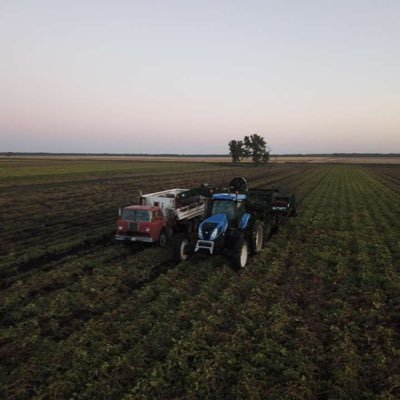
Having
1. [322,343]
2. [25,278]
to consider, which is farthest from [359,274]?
[25,278]

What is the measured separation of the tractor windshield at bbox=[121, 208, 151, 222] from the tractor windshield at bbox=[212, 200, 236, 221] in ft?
10.6

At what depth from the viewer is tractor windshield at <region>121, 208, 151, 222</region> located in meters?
15.6

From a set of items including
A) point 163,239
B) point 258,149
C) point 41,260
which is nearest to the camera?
point 41,260

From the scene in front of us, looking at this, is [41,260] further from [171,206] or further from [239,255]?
[239,255]

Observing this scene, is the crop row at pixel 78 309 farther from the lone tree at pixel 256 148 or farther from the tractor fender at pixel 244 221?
the lone tree at pixel 256 148

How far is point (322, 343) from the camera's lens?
7996 mm

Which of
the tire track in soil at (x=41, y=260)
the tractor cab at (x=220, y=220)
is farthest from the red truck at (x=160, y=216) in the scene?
the tractor cab at (x=220, y=220)

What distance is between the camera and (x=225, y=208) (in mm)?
13852

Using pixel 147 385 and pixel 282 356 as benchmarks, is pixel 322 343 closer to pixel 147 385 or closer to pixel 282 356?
pixel 282 356

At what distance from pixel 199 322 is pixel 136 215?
7945 millimetres

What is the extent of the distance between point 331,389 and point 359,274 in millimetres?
6625

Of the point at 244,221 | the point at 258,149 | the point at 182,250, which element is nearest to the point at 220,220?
the point at 244,221

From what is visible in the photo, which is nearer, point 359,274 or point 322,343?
point 322,343

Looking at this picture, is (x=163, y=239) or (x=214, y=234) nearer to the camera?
(x=214, y=234)
